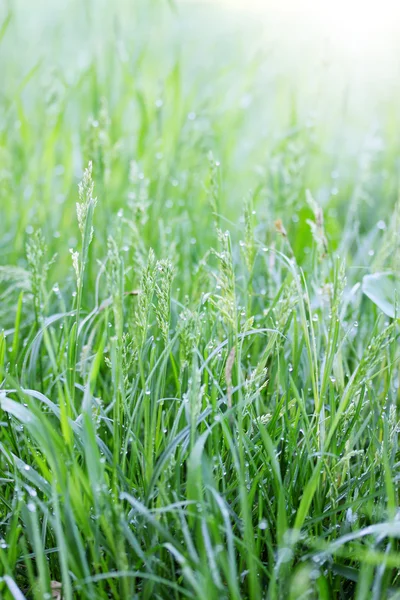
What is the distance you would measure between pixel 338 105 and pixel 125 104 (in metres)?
1.58

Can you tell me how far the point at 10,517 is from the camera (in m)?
1.15

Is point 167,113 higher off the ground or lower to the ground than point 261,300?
higher

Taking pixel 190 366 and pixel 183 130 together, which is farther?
pixel 183 130


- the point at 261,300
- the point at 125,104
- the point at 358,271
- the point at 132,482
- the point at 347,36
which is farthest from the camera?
the point at 347,36

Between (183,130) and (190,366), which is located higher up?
(183,130)

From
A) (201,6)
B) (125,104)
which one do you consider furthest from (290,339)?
(201,6)

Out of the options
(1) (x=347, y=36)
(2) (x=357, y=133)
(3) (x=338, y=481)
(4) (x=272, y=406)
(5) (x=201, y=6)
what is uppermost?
(5) (x=201, y=6)

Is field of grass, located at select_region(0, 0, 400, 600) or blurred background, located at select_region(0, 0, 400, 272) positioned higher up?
blurred background, located at select_region(0, 0, 400, 272)

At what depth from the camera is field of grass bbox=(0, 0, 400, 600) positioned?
3.29 feet

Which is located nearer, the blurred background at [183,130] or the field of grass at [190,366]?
the field of grass at [190,366]

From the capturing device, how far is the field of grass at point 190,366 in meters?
1.00

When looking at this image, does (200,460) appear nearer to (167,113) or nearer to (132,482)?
(132,482)

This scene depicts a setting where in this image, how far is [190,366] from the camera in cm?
129

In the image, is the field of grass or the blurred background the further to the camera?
the blurred background
